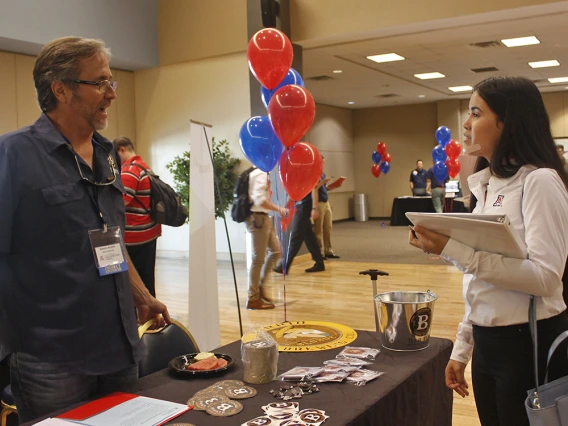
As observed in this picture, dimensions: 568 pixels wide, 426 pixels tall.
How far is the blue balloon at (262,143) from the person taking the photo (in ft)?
16.5

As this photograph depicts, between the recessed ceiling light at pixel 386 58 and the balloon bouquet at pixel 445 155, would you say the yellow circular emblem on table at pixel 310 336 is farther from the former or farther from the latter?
the balloon bouquet at pixel 445 155

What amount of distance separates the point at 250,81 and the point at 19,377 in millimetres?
7468

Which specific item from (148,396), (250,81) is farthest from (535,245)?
(250,81)

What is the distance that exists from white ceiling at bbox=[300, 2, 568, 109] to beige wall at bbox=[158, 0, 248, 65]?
1.18 metres

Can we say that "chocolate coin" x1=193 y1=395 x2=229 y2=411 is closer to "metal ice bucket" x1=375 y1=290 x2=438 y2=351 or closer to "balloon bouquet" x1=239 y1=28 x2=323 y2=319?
"metal ice bucket" x1=375 y1=290 x2=438 y2=351

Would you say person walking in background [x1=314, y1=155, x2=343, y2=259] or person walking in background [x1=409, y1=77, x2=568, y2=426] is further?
person walking in background [x1=314, y1=155, x2=343, y2=259]

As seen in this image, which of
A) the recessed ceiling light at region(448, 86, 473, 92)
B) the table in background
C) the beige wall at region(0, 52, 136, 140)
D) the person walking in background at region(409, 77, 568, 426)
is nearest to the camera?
the person walking in background at region(409, 77, 568, 426)

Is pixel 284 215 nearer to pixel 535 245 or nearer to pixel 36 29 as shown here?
pixel 535 245

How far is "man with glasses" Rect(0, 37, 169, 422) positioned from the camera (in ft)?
4.94

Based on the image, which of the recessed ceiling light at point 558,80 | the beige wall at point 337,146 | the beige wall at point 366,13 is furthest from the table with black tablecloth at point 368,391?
the beige wall at point 337,146

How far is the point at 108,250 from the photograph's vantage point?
62.9 inches

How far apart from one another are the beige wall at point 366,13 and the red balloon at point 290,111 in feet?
11.3

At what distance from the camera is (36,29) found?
24.9 feet

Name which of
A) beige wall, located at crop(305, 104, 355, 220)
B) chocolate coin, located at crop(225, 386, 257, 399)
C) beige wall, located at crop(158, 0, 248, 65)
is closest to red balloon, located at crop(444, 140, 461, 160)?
beige wall, located at crop(305, 104, 355, 220)
